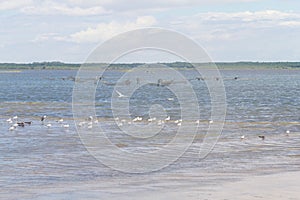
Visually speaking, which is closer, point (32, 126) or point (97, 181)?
point (97, 181)

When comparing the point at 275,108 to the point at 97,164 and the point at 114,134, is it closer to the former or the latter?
the point at 114,134

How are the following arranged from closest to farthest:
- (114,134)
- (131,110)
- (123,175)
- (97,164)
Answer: (123,175) → (97,164) → (114,134) → (131,110)

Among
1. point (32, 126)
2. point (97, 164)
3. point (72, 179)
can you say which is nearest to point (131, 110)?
point (32, 126)

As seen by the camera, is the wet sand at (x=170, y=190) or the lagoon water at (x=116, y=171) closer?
the wet sand at (x=170, y=190)

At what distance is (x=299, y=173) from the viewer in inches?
834

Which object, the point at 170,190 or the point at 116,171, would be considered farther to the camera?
the point at 116,171

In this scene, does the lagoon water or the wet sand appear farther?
the lagoon water

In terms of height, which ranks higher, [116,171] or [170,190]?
[116,171]

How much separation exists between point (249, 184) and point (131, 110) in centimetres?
3367

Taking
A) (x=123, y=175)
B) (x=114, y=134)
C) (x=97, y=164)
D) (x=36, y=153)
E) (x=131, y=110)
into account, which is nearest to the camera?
(x=123, y=175)

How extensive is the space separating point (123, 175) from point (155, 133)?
13386mm

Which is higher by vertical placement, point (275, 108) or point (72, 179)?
point (275, 108)

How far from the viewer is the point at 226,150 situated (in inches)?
Result: 1076

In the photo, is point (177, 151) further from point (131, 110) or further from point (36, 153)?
point (131, 110)
